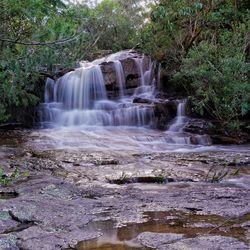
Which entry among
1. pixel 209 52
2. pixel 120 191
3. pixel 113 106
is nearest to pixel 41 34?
pixel 120 191

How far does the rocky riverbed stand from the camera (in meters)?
3.40

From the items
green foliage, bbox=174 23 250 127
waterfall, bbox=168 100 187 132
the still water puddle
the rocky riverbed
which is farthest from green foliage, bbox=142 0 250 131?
the still water puddle

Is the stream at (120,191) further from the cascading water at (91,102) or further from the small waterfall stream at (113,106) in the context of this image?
the cascading water at (91,102)

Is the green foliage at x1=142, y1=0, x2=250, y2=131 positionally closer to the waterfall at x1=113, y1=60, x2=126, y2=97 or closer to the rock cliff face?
the rock cliff face

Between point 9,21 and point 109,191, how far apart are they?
3.04 meters

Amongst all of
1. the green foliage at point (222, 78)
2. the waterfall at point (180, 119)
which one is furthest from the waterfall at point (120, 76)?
the green foliage at point (222, 78)

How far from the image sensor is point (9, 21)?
6.18 metres

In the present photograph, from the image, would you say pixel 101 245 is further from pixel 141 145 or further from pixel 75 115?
pixel 75 115

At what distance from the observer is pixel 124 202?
4.58m

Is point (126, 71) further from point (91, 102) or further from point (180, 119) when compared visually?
point (180, 119)

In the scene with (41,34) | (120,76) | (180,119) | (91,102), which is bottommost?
(180,119)

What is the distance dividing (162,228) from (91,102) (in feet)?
39.5

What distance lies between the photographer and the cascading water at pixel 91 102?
14.1 m

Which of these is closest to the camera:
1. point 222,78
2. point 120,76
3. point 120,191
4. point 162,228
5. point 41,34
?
point 162,228
